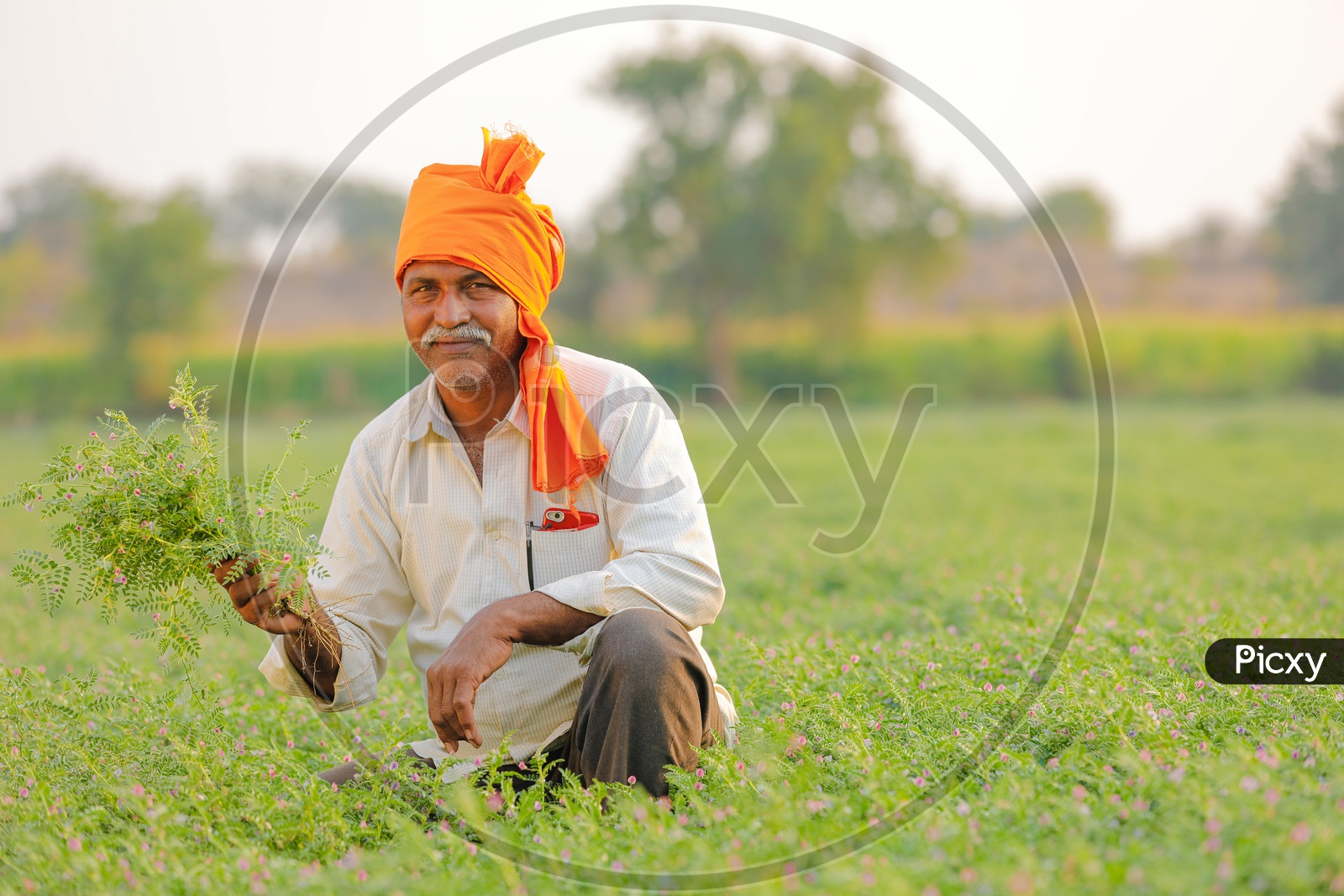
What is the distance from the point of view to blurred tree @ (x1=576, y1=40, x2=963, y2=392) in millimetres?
32062

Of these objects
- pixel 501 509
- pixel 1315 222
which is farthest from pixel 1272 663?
pixel 1315 222

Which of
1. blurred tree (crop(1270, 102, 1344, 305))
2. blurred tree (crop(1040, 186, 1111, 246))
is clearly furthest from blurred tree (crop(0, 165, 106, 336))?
blurred tree (crop(1270, 102, 1344, 305))

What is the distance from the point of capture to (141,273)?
36.3 meters

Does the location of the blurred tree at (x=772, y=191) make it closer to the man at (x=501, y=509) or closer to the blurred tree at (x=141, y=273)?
the blurred tree at (x=141, y=273)

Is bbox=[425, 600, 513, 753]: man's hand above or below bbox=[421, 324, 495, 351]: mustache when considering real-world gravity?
below

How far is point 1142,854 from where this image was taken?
2410 mm

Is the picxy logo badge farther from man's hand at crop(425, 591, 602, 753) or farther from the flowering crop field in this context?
man's hand at crop(425, 591, 602, 753)

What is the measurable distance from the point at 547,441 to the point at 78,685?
1740mm

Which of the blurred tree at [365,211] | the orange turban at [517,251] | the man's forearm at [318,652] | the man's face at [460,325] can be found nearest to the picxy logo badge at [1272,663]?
the orange turban at [517,251]

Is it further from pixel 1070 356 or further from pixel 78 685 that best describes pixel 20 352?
pixel 78 685

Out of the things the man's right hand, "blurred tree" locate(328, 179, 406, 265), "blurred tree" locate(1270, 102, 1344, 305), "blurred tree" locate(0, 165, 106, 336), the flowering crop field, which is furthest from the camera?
"blurred tree" locate(328, 179, 406, 265)

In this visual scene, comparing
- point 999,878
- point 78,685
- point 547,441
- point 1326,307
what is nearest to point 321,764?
Answer: point 78,685

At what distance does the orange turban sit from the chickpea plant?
65 cm

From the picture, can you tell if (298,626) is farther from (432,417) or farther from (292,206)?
(292,206)
